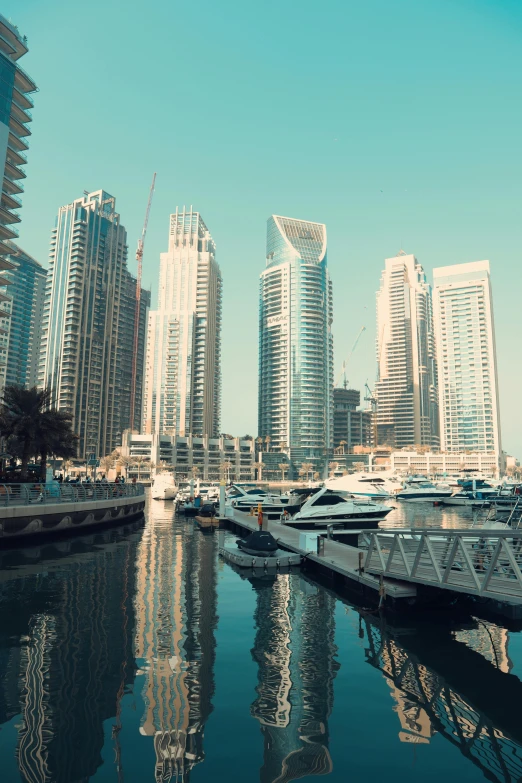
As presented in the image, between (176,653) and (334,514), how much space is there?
32.1 metres

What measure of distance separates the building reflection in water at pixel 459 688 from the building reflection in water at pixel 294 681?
1786 millimetres

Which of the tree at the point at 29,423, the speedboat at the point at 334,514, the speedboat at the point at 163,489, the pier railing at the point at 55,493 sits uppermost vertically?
the tree at the point at 29,423

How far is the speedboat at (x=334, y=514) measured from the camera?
46.9 m

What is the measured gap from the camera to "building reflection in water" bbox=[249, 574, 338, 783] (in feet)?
34.7

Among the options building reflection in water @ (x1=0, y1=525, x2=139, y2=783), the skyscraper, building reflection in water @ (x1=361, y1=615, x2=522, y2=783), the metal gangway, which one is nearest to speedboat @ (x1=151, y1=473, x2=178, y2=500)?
the skyscraper

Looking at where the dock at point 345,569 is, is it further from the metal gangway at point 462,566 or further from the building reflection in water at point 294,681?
the building reflection in water at point 294,681

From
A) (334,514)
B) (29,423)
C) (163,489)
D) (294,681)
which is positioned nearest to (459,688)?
(294,681)

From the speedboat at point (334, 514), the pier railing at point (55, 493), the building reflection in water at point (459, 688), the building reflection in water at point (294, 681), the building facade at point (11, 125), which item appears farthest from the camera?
the building facade at point (11, 125)

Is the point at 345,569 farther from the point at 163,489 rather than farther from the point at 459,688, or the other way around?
the point at 163,489

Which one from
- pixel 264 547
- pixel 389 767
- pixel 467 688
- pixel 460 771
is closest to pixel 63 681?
pixel 389 767

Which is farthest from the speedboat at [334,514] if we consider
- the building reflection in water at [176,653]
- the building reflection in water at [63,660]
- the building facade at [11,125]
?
the building facade at [11,125]

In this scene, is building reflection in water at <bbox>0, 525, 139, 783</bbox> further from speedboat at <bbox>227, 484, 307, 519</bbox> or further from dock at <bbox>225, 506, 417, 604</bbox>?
speedboat at <bbox>227, 484, 307, 519</bbox>

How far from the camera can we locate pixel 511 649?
17938 mm

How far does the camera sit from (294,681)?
14.4 metres
